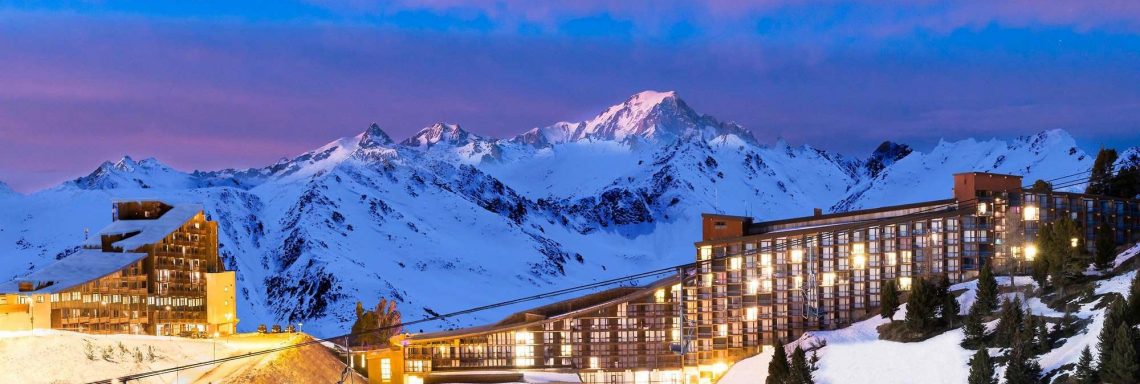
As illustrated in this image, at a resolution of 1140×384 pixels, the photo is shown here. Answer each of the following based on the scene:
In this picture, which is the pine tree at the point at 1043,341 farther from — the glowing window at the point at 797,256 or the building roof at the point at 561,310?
the building roof at the point at 561,310

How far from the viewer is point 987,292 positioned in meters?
77.8

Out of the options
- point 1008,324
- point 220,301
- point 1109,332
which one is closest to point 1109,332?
point 1109,332

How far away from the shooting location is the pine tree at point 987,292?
254ft

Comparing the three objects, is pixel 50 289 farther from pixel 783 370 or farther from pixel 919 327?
pixel 919 327

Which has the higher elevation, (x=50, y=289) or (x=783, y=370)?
(x=50, y=289)

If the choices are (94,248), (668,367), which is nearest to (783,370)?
(668,367)

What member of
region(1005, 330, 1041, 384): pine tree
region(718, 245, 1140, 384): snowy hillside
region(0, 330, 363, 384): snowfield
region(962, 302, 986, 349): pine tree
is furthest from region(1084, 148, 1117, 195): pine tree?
region(0, 330, 363, 384): snowfield

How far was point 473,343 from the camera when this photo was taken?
97812 millimetres

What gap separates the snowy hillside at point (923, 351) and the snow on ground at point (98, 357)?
130 feet

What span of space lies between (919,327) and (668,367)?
989 inches

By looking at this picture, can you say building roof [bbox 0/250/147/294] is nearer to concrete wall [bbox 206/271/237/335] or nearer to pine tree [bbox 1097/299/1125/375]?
concrete wall [bbox 206/271/237/335]

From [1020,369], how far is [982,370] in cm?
230

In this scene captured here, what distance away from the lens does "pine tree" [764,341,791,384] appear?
80625 millimetres

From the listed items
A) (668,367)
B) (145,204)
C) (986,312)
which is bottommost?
(668,367)
